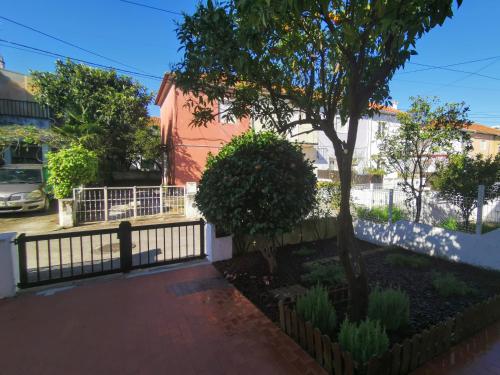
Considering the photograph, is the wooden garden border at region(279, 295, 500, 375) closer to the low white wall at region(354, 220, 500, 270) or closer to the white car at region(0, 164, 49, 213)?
the low white wall at region(354, 220, 500, 270)

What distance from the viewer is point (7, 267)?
13.3 feet

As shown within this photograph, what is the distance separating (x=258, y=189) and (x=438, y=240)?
468 cm

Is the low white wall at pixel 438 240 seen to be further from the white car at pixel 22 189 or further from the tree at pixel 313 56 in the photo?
the white car at pixel 22 189

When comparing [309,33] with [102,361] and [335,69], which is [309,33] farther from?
[102,361]

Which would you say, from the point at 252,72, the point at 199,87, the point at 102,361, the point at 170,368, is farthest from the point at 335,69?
the point at 102,361

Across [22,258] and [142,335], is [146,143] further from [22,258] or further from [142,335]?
[142,335]

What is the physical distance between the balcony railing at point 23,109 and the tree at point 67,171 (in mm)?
7192

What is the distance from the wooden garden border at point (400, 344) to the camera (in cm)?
233

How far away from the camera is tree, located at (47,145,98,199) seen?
921cm

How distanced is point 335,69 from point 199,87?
208cm

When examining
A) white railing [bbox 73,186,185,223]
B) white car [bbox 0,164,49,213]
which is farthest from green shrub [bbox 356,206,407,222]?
white car [bbox 0,164,49,213]

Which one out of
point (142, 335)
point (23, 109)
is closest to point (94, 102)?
point (23, 109)

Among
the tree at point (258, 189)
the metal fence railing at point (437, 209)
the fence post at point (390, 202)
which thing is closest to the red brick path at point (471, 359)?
the tree at point (258, 189)

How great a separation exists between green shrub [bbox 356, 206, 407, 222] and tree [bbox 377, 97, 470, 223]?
0.33 meters
